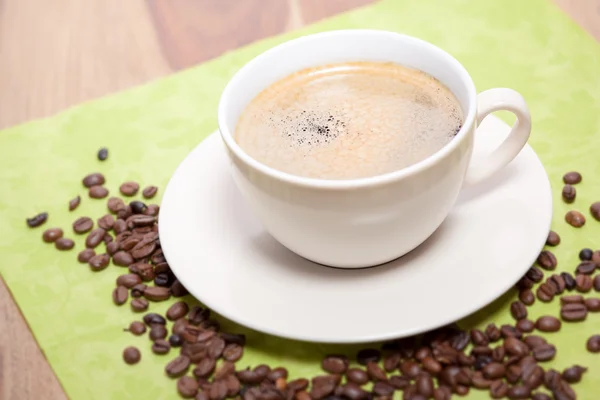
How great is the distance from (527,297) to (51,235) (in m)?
1.01

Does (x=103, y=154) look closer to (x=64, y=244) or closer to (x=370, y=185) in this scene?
(x=64, y=244)

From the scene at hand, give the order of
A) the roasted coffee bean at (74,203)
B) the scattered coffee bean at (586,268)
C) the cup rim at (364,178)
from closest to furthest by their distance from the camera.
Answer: the cup rim at (364,178) → the scattered coffee bean at (586,268) → the roasted coffee bean at (74,203)

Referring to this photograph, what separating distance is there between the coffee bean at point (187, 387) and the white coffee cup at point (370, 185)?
0.98ft

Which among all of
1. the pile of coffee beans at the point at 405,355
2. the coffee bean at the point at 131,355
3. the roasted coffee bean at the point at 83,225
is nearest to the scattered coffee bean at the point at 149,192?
the roasted coffee bean at the point at 83,225

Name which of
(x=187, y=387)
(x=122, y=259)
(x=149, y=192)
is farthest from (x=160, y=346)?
(x=149, y=192)

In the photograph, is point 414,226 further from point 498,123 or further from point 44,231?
point 44,231

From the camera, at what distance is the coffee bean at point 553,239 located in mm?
1535

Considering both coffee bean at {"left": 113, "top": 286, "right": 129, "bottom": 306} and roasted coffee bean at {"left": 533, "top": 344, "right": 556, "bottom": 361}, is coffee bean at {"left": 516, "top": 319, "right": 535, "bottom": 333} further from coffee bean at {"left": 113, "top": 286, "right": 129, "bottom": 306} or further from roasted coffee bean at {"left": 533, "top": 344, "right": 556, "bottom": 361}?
coffee bean at {"left": 113, "top": 286, "right": 129, "bottom": 306}

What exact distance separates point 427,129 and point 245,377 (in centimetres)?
56

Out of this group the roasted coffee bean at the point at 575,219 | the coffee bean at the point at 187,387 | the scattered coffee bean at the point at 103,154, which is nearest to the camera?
the coffee bean at the point at 187,387

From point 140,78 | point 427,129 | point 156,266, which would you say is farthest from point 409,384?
point 140,78

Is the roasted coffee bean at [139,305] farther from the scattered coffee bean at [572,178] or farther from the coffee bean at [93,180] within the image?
the scattered coffee bean at [572,178]

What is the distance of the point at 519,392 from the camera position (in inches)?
49.7

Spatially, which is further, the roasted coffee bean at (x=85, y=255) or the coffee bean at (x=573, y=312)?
the roasted coffee bean at (x=85, y=255)
